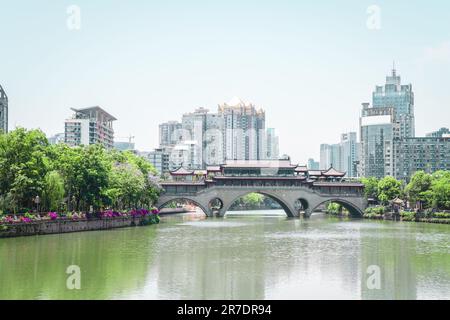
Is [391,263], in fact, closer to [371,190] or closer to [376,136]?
[371,190]

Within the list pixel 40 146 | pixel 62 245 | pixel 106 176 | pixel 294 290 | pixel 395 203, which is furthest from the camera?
pixel 395 203

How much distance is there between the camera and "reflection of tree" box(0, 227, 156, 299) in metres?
22.3

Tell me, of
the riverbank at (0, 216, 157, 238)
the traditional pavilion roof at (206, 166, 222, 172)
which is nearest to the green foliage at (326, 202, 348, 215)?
the traditional pavilion roof at (206, 166, 222, 172)

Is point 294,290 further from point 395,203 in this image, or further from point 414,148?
point 414,148

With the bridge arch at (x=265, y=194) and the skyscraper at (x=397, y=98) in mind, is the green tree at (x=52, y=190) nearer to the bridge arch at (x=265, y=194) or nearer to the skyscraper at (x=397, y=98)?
the bridge arch at (x=265, y=194)

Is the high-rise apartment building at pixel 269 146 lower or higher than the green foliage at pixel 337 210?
higher

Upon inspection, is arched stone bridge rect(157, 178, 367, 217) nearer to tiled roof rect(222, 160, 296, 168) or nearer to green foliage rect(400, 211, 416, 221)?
tiled roof rect(222, 160, 296, 168)

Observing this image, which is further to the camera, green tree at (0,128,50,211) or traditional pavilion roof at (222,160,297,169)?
traditional pavilion roof at (222,160,297,169)

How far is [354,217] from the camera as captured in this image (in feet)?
262

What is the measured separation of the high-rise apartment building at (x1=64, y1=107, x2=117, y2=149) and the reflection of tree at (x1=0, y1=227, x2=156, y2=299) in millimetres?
74080

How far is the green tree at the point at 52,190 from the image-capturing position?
44.6m

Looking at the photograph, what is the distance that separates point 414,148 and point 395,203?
59302mm

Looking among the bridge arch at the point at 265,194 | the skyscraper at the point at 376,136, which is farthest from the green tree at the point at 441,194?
the skyscraper at the point at 376,136
